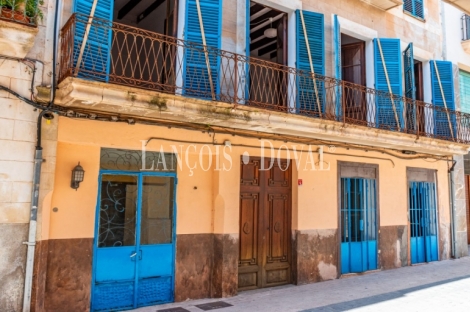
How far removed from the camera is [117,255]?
703 centimetres

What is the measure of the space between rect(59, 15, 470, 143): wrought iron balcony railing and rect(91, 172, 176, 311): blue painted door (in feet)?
6.36

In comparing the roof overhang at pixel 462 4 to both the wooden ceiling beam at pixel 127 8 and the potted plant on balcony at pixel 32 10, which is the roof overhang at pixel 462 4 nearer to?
the wooden ceiling beam at pixel 127 8

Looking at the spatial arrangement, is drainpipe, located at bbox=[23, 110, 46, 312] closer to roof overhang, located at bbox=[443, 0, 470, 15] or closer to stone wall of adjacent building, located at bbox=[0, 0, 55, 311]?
stone wall of adjacent building, located at bbox=[0, 0, 55, 311]

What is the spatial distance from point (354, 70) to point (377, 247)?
5.14m

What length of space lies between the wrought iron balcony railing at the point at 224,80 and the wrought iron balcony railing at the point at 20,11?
20.1 inches

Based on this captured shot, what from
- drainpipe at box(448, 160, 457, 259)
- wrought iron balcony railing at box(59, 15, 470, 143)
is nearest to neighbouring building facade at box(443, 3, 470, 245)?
wrought iron balcony railing at box(59, 15, 470, 143)

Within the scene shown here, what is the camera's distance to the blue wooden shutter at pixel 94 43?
6.22 meters

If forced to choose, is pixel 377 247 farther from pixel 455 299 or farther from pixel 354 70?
pixel 354 70

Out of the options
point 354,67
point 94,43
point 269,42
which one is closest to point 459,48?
point 354,67

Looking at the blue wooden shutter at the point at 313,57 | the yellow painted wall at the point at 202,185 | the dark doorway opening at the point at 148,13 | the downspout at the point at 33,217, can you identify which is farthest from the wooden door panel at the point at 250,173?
the downspout at the point at 33,217

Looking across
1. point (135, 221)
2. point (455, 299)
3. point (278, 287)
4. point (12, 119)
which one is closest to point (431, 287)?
point (455, 299)

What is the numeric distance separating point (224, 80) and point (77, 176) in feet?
11.3

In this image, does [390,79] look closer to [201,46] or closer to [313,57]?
[313,57]

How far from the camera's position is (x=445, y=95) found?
1242cm
